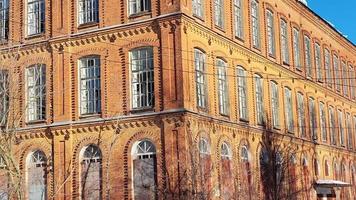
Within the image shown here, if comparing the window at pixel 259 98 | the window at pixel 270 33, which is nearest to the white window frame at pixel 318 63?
the window at pixel 270 33

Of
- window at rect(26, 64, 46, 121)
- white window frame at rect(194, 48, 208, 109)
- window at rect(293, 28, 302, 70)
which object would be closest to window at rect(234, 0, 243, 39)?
white window frame at rect(194, 48, 208, 109)

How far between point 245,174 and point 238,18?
7345 millimetres

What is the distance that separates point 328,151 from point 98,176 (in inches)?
807

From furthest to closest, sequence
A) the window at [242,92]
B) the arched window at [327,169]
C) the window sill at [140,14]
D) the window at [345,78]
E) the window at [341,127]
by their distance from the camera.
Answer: the window at [345,78], the window at [341,127], the arched window at [327,169], the window at [242,92], the window sill at [140,14]

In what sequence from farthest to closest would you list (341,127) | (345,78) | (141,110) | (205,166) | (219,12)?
(345,78)
(341,127)
(219,12)
(205,166)
(141,110)

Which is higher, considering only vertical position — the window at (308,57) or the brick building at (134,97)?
the window at (308,57)

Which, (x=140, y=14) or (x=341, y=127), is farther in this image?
(x=341, y=127)

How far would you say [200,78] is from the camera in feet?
87.4

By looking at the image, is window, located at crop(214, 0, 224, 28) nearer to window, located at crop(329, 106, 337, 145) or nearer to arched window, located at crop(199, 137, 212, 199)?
arched window, located at crop(199, 137, 212, 199)

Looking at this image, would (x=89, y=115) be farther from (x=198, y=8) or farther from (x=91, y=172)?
(x=198, y=8)

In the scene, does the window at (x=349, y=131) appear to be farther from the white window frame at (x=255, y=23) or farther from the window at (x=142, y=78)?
the window at (x=142, y=78)

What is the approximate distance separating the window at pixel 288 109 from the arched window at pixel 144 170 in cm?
1247

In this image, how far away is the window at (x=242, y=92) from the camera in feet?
99.1

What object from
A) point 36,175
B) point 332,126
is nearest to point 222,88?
point 36,175
